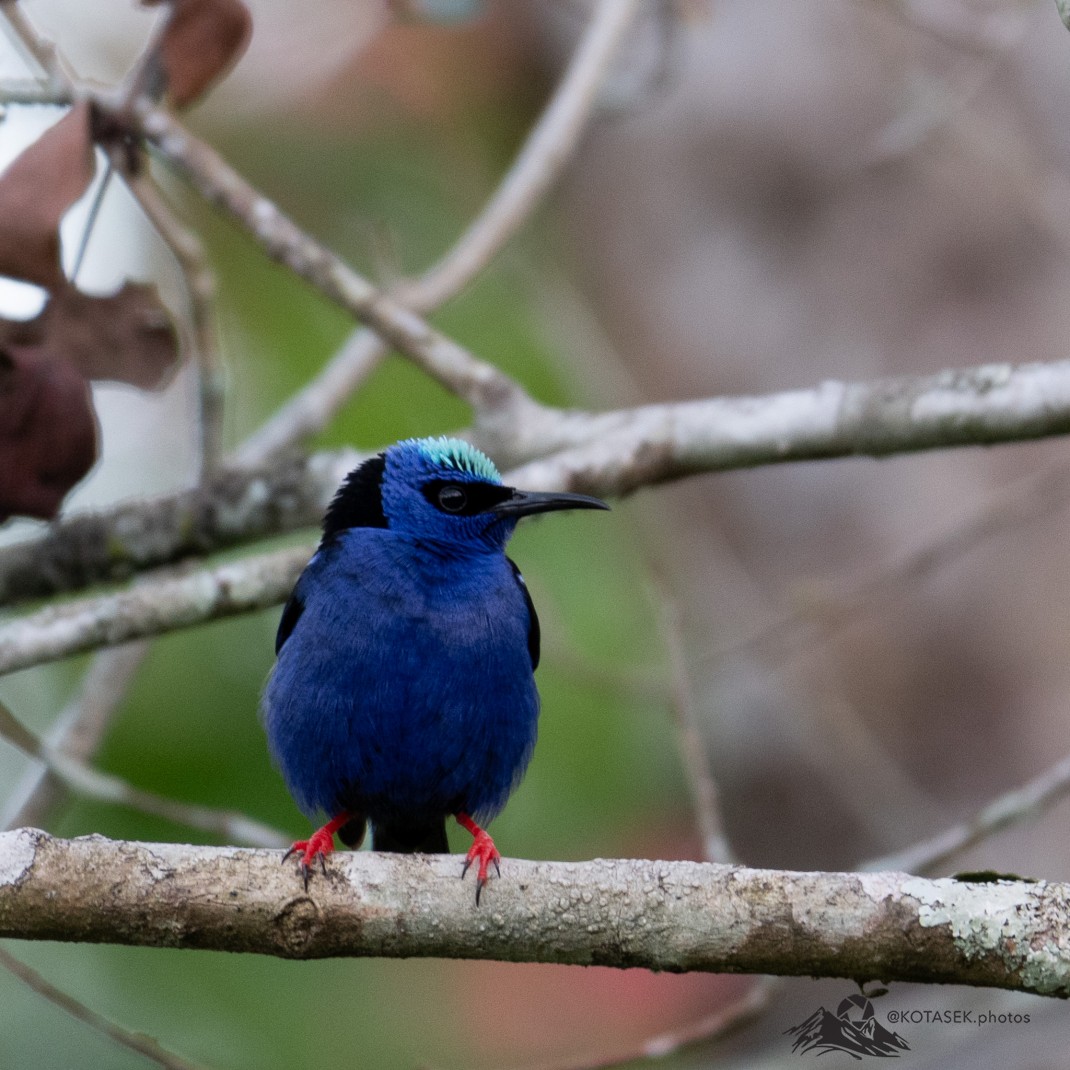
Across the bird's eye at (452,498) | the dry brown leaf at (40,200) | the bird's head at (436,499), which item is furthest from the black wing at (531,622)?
the dry brown leaf at (40,200)

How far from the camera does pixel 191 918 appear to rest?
9.82 ft

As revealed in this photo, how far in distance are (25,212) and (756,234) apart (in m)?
4.10

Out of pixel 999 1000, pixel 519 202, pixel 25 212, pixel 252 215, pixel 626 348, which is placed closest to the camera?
pixel 25 212

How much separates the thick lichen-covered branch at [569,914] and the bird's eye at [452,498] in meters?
1.43

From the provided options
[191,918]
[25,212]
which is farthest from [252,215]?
[191,918]

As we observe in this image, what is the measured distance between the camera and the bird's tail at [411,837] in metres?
4.39

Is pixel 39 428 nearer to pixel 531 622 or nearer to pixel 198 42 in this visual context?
pixel 198 42

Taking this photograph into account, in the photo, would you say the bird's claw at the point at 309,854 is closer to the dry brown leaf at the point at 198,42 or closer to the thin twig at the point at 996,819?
the thin twig at the point at 996,819

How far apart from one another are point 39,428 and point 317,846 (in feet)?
5.42

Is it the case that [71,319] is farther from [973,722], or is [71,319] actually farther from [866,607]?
[973,722]

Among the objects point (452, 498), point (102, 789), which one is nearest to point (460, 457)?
point (452, 498)

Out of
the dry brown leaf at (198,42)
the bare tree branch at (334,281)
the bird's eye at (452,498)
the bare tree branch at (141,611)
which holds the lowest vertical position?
the bare tree branch at (141,611)

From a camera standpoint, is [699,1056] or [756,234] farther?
[756,234]

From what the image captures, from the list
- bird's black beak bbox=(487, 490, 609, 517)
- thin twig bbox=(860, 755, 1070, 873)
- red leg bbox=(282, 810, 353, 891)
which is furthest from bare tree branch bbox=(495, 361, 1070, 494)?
red leg bbox=(282, 810, 353, 891)
